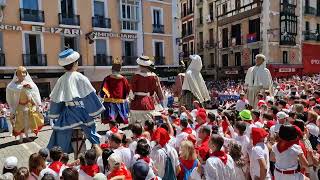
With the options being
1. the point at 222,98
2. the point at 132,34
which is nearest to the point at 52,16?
the point at 132,34

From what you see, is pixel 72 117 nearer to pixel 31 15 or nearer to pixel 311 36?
pixel 31 15

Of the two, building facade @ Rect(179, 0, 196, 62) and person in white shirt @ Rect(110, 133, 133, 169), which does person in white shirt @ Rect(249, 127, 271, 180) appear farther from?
building facade @ Rect(179, 0, 196, 62)

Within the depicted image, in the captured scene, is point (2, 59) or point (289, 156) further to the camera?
point (2, 59)

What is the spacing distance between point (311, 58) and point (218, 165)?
115ft

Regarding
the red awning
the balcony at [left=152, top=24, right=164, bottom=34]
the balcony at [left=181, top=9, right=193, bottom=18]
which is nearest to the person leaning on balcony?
the balcony at [left=152, top=24, right=164, bottom=34]

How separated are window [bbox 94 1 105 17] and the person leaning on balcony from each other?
1831 centimetres

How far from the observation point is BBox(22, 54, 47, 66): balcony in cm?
2264

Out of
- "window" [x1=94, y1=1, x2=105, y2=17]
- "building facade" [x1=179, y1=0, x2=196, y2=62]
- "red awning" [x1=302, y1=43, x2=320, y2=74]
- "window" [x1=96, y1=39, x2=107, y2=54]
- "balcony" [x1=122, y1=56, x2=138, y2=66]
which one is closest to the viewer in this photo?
"window" [x1=94, y1=1, x2=105, y2=17]

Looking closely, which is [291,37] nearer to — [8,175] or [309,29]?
[309,29]

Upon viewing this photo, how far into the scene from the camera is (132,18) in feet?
91.5

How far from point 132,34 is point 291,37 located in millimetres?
15862

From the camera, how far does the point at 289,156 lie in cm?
412

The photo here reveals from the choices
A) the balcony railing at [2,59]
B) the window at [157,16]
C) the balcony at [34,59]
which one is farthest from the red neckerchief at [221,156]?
the window at [157,16]

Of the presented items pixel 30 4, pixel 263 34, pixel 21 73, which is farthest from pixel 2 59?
pixel 263 34
